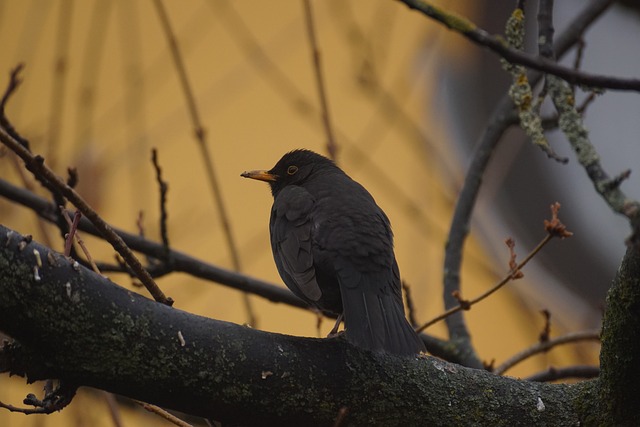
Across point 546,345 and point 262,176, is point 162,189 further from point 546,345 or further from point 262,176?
point 546,345

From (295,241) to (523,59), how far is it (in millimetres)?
1646

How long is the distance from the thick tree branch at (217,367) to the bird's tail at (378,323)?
0.06 m

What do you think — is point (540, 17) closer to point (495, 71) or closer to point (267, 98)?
point (267, 98)

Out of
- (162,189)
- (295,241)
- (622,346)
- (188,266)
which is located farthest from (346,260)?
(622,346)

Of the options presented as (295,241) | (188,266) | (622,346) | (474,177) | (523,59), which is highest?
(474,177)

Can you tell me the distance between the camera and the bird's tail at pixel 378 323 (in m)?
2.69

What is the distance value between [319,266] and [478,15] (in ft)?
14.8

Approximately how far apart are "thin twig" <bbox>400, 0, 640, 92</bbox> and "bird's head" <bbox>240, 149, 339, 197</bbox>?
209 cm

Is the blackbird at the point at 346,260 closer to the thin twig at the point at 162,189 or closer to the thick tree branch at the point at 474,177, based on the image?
the thin twig at the point at 162,189

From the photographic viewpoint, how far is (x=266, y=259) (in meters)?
6.27

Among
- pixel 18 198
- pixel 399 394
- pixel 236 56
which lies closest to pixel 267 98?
pixel 236 56

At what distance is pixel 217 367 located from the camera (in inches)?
88.4

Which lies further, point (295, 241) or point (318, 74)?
point (318, 74)

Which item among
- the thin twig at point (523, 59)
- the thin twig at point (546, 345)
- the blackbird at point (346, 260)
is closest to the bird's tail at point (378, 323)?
the blackbird at point (346, 260)
